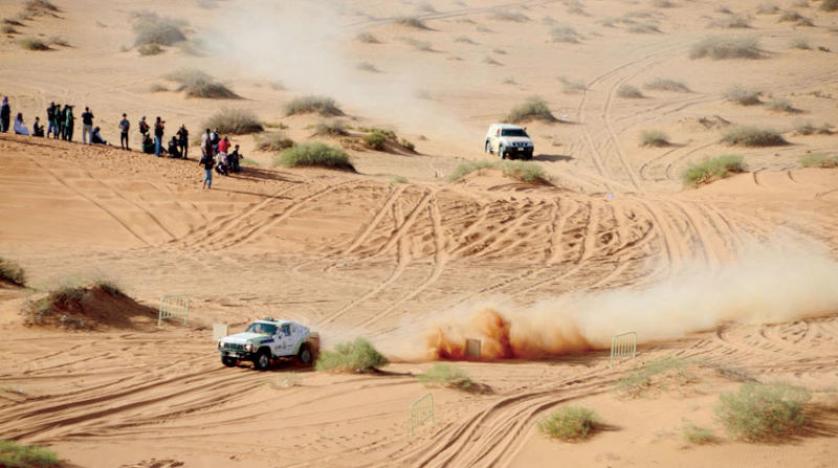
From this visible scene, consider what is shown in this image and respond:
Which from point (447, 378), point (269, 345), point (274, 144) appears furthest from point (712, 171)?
point (269, 345)

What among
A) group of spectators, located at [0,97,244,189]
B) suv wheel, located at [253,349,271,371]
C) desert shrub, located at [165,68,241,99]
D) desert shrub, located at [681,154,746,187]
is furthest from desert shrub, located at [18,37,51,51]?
suv wheel, located at [253,349,271,371]

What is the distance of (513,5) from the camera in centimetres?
9150

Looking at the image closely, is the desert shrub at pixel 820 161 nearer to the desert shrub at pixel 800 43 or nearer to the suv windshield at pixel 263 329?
the suv windshield at pixel 263 329

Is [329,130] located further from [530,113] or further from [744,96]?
[744,96]

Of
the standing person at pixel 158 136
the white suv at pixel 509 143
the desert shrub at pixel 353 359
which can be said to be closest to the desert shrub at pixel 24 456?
the desert shrub at pixel 353 359

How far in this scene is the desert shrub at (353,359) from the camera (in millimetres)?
17406

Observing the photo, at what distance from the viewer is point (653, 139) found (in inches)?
1795

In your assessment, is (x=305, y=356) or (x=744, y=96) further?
(x=744, y=96)

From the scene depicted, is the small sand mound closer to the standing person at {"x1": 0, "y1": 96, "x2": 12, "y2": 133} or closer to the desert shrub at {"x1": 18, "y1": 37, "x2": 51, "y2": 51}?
the standing person at {"x1": 0, "y1": 96, "x2": 12, "y2": 133}

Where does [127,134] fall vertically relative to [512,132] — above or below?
below

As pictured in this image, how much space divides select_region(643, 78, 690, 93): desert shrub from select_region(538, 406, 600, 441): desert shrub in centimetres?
4799

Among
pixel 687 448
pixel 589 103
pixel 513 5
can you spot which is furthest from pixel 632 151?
pixel 513 5

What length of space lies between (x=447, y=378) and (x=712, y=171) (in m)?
23.0

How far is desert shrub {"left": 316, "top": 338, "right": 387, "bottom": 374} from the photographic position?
17.4 meters
